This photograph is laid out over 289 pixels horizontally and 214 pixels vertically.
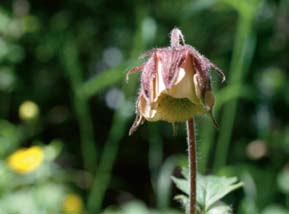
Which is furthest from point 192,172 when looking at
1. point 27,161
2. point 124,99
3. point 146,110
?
point 124,99

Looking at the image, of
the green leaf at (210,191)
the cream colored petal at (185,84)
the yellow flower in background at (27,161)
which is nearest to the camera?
the cream colored petal at (185,84)

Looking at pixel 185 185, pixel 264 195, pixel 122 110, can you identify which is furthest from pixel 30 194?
pixel 185 185

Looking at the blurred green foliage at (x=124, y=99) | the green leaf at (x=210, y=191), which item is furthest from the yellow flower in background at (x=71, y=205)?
the green leaf at (x=210, y=191)

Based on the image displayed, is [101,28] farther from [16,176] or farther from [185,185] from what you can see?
[185,185]

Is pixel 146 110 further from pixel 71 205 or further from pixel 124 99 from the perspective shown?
pixel 124 99

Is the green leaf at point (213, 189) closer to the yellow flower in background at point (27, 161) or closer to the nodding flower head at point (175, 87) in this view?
the nodding flower head at point (175, 87)

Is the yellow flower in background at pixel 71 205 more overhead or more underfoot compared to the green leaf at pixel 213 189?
more underfoot
